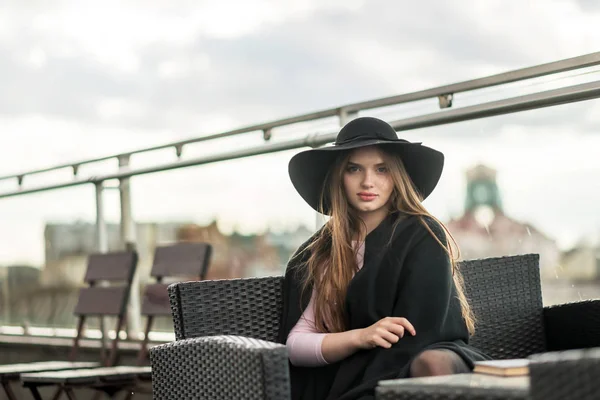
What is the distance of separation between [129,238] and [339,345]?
3.02m

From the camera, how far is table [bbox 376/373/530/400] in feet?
5.44

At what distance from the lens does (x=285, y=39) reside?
13.6m

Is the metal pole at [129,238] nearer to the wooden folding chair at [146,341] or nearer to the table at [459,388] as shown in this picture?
the wooden folding chair at [146,341]

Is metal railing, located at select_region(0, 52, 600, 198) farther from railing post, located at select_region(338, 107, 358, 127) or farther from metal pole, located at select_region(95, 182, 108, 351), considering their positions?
metal pole, located at select_region(95, 182, 108, 351)

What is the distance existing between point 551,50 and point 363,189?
9.35 m

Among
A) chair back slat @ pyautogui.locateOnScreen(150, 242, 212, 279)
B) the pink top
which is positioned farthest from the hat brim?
chair back slat @ pyautogui.locateOnScreen(150, 242, 212, 279)

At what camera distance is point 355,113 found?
3.77 meters

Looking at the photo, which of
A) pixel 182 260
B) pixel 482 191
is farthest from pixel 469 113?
pixel 182 260

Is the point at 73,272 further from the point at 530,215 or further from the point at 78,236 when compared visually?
the point at 530,215

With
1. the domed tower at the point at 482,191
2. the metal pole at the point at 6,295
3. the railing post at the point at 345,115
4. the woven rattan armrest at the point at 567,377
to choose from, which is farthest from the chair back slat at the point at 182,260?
the woven rattan armrest at the point at 567,377

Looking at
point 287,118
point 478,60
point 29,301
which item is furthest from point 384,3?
point 287,118

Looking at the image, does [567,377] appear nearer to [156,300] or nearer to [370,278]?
[370,278]

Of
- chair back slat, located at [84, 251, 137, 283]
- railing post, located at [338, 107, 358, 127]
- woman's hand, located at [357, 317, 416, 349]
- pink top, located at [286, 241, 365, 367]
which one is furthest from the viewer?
chair back slat, located at [84, 251, 137, 283]

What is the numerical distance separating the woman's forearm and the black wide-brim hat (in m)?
0.45
